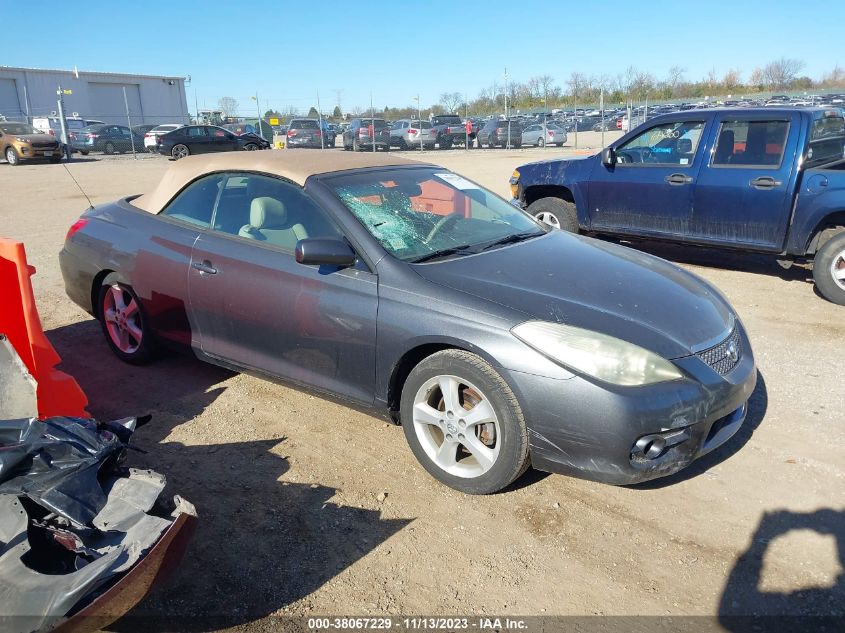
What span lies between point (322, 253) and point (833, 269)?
204 inches

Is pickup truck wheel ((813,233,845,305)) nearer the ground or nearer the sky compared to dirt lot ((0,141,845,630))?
nearer the sky

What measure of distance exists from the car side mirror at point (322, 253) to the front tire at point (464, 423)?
2.24 feet

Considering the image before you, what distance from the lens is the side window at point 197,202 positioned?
14.1ft

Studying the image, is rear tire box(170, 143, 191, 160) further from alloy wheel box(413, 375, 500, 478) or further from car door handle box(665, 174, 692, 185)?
alloy wheel box(413, 375, 500, 478)

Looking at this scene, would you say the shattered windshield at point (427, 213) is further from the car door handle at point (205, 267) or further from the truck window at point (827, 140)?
the truck window at point (827, 140)

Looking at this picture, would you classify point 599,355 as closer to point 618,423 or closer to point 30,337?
point 618,423

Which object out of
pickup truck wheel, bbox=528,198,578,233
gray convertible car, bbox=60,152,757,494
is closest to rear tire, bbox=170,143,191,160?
pickup truck wheel, bbox=528,198,578,233

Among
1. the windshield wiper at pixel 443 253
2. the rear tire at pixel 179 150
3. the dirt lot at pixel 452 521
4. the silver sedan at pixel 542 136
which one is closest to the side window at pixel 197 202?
the dirt lot at pixel 452 521

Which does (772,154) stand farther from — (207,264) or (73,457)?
(73,457)

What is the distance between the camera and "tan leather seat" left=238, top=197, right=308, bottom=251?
387 centimetres

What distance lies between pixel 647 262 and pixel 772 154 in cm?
354

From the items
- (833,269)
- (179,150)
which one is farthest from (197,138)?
(833,269)

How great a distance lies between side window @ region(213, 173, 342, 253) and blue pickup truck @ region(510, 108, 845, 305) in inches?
188

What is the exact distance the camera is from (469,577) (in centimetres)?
273
